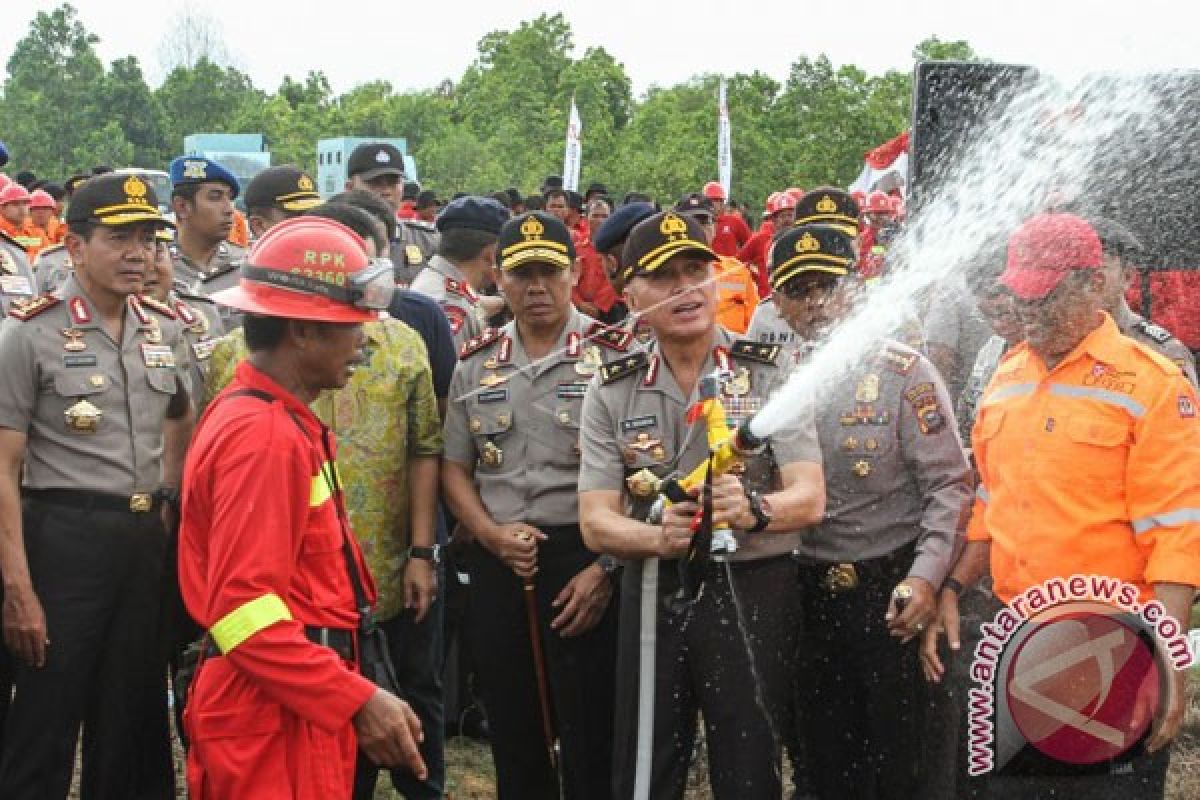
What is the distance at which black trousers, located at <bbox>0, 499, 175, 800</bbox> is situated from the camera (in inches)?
201

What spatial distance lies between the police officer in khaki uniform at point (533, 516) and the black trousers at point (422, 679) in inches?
11.1

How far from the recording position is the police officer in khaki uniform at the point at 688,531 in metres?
4.62

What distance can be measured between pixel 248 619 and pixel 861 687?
8.83ft

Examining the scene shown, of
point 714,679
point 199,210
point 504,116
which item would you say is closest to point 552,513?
point 714,679

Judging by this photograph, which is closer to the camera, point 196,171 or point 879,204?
point 196,171

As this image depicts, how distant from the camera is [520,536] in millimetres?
5512

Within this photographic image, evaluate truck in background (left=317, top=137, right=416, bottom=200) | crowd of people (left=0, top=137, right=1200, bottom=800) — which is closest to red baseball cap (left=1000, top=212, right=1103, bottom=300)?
crowd of people (left=0, top=137, right=1200, bottom=800)

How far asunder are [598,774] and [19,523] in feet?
7.40

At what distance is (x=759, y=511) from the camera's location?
445 centimetres

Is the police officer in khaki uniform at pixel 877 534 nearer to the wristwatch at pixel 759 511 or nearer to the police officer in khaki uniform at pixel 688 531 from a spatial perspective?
the police officer in khaki uniform at pixel 688 531

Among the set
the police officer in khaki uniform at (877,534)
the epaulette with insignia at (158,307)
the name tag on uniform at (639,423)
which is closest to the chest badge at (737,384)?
the name tag on uniform at (639,423)

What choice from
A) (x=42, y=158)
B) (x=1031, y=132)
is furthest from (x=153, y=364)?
(x=42, y=158)

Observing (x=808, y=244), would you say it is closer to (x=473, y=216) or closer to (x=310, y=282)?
(x=473, y=216)

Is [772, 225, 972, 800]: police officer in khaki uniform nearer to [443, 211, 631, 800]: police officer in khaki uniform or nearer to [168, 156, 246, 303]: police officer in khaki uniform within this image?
[443, 211, 631, 800]: police officer in khaki uniform
